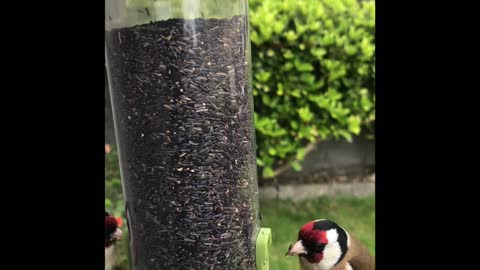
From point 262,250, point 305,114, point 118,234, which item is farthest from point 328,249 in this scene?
point 305,114

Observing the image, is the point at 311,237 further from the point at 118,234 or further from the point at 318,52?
the point at 318,52

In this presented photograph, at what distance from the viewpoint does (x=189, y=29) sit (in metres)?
1.01

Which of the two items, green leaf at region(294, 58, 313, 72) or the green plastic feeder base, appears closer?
the green plastic feeder base

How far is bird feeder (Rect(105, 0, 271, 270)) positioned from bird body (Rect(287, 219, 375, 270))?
0.27 meters

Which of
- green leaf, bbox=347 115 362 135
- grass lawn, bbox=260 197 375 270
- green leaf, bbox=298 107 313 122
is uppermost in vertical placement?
green leaf, bbox=298 107 313 122

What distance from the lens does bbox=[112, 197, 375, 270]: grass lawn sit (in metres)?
2.57

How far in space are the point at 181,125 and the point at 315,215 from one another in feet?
6.26

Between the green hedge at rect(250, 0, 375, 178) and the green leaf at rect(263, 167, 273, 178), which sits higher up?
the green hedge at rect(250, 0, 375, 178)

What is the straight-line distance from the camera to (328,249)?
4.49ft

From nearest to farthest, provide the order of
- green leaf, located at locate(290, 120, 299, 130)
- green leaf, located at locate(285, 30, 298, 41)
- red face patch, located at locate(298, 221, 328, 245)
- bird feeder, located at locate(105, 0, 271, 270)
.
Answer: bird feeder, located at locate(105, 0, 271, 270) < red face patch, located at locate(298, 221, 328, 245) < green leaf, located at locate(285, 30, 298, 41) < green leaf, located at locate(290, 120, 299, 130)

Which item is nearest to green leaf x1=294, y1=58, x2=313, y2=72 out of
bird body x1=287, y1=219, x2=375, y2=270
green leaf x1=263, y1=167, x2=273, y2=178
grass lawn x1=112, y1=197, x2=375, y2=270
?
green leaf x1=263, y1=167, x2=273, y2=178

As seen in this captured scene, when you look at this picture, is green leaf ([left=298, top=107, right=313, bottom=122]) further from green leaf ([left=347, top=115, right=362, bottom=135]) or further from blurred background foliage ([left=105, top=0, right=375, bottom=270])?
green leaf ([left=347, top=115, right=362, bottom=135])

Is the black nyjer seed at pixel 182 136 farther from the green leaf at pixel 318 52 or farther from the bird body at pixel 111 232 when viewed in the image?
the green leaf at pixel 318 52
